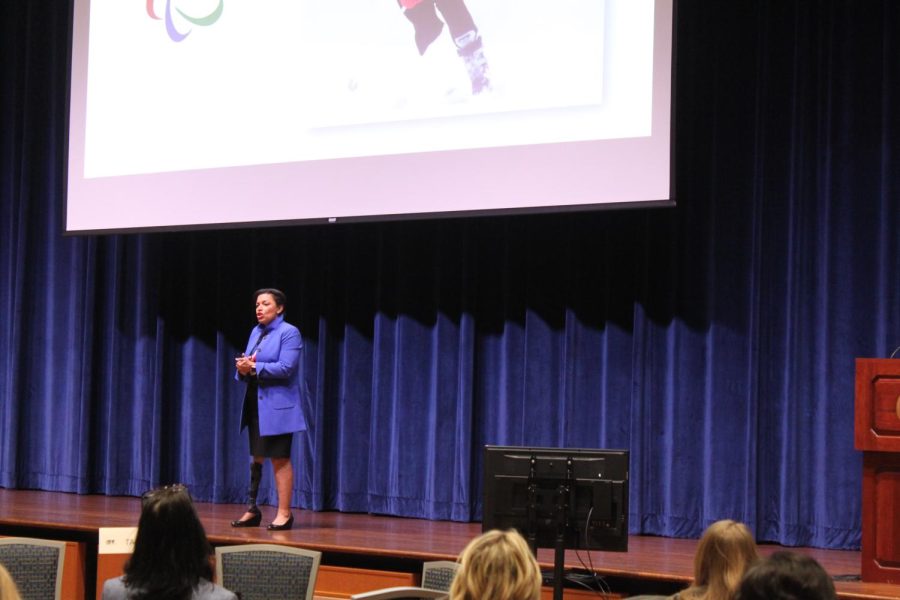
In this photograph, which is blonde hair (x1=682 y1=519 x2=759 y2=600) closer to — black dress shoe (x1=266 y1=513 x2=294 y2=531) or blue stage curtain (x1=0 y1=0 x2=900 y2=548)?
blue stage curtain (x1=0 y1=0 x2=900 y2=548)

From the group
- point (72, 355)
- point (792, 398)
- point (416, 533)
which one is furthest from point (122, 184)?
point (792, 398)

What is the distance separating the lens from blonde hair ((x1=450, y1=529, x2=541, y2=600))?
2.18m

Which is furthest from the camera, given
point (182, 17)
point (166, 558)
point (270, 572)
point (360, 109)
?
point (182, 17)

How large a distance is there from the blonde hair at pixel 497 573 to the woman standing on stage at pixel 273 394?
311cm

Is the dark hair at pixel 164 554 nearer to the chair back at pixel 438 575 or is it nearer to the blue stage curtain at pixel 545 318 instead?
the chair back at pixel 438 575

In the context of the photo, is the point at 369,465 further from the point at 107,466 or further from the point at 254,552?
the point at 254,552

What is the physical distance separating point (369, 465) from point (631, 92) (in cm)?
259

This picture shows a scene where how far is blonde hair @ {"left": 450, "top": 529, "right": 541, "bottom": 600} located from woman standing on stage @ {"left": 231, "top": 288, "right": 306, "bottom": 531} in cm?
311

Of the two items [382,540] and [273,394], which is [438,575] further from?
[273,394]

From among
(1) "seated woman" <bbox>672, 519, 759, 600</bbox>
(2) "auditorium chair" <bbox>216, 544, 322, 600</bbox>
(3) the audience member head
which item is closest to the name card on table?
(2) "auditorium chair" <bbox>216, 544, 322, 600</bbox>

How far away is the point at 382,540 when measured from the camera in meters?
5.18

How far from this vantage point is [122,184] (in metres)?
6.47

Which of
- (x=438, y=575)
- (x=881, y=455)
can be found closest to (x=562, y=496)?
(x=438, y=575)

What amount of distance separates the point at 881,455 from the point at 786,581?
8.84 feet
